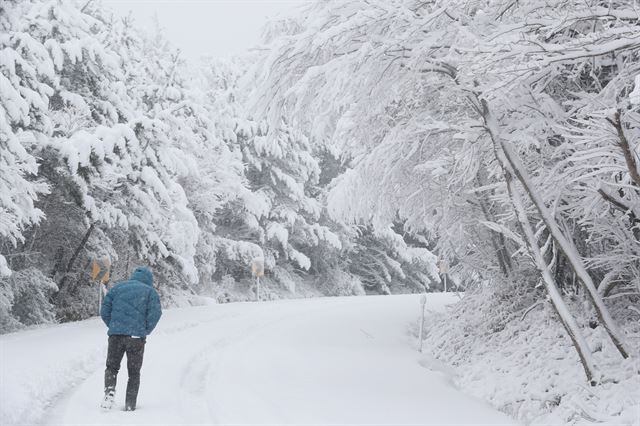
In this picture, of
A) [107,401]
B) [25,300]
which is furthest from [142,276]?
[25,300]

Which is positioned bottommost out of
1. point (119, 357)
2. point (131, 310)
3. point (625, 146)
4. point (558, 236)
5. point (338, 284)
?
point (338, 284)

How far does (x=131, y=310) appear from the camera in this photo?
704 cm

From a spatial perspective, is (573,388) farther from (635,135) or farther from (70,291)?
(70,291)

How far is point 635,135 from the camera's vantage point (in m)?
5.74

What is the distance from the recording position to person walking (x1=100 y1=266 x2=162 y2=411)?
22.5 feet

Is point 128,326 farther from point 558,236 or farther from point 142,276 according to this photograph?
point 558,236

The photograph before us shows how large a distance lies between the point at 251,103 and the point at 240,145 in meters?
23.1

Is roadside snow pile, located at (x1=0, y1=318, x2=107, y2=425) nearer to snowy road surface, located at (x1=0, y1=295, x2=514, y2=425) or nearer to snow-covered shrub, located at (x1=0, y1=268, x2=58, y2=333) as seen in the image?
snowy road surface, located at (x1=0, y1=295, x2=514, y2=425)

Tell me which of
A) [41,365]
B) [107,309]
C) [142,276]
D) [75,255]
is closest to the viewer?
[107,309]

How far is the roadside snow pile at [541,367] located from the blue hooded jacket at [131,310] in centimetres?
435

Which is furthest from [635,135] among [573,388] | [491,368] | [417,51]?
[491,368]

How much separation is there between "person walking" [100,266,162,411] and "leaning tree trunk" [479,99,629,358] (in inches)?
165

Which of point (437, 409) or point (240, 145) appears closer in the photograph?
point (437, 409)

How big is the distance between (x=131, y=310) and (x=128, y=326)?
174 mm
